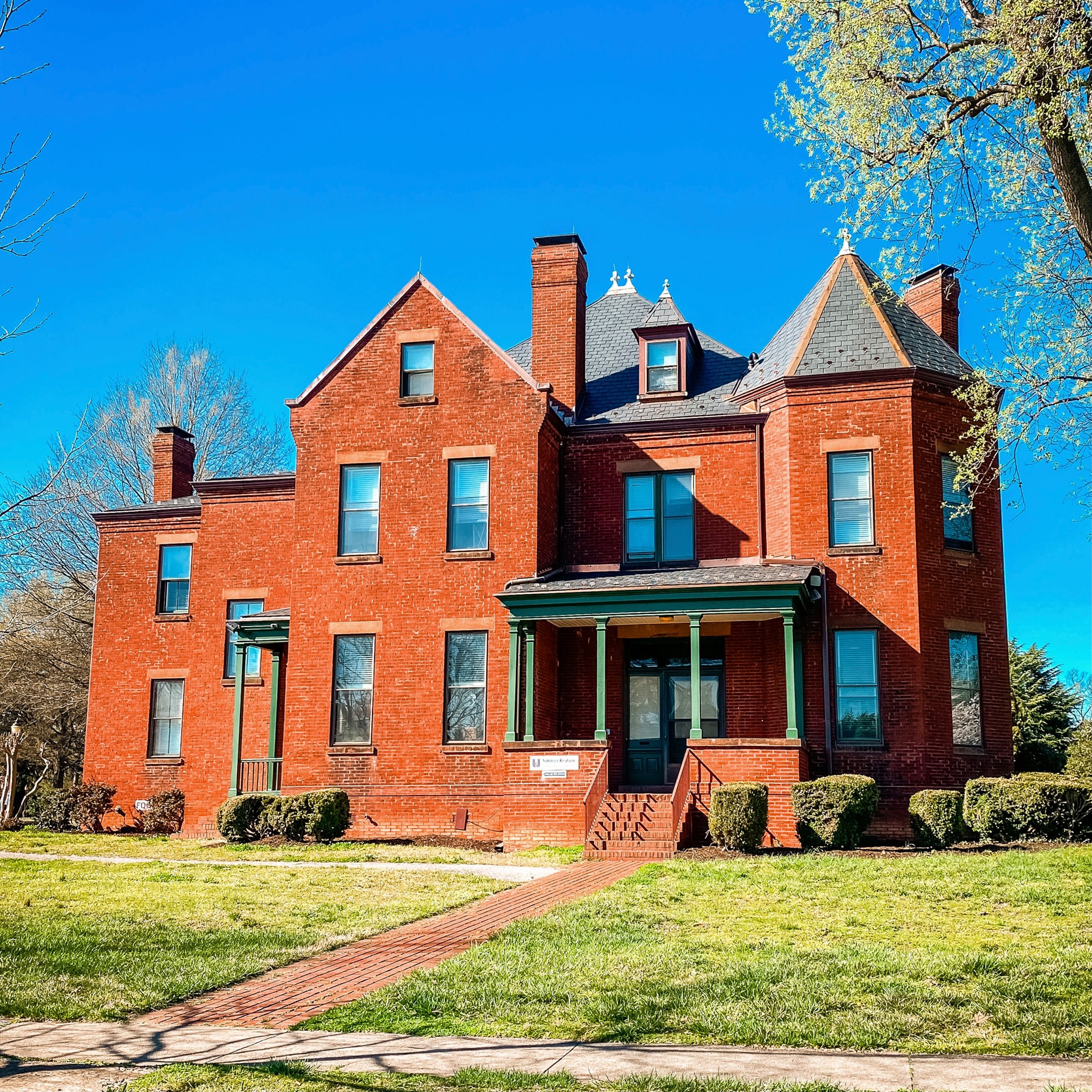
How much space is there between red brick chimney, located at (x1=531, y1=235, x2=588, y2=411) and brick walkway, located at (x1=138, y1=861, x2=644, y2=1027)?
45.2ft

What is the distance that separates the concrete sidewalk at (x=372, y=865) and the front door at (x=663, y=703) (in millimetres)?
6300

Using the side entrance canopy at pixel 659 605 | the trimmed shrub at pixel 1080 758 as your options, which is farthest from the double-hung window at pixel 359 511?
the trimmed shrub at pixel 1080 758

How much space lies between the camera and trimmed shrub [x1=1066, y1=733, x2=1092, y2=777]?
30.0 m

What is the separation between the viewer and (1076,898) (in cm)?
1308

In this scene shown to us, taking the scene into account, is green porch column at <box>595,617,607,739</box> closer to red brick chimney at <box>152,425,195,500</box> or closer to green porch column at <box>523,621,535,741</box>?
green porch column at <box>523,621,535,741</box>

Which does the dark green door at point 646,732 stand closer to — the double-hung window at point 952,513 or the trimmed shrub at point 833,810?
the trimmed shrub at point 833,810

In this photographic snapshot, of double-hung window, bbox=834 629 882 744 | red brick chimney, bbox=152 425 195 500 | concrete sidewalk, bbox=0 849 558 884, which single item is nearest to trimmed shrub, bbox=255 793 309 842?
concrete sidewalk, bbox=0 849 558 884

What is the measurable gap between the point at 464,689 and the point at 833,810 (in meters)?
7.70

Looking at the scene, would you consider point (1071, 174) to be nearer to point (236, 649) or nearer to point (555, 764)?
point (555, 764)

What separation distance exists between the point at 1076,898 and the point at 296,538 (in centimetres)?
1670

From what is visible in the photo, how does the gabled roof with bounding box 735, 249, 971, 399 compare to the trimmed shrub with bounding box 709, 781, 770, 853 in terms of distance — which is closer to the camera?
the trimmed shrub with bounding box 709, 781, 770, 853

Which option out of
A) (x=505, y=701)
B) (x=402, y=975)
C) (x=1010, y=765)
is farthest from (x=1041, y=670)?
(x=402, y=975)

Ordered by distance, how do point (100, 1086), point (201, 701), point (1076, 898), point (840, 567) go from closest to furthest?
point (100, 1086), point (1076, 898), point (840, 567), point (201, 701)

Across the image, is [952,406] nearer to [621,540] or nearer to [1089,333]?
[621,540]
